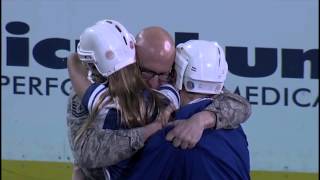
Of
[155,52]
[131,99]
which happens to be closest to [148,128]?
[131,99]

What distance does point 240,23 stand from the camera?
11.4 ft

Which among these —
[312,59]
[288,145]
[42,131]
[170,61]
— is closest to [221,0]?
[312,59]

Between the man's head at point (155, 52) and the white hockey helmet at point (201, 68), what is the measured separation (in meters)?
0.03

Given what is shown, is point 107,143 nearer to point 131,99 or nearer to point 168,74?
point 131,99

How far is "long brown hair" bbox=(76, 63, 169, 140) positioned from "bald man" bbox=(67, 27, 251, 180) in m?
0.03

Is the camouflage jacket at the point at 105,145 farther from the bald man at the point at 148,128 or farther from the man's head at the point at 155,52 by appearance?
the man's head at the point at 155,52

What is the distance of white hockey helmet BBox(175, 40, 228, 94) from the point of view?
1.86 meters

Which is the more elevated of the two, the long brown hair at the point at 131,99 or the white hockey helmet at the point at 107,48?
the white hockey helmet at the point at 107,48

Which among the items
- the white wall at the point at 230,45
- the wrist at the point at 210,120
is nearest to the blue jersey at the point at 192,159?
the wrist at the point at 210,120

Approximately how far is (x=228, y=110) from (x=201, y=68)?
5.2 inches

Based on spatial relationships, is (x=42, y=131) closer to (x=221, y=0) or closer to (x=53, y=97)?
(x=53, y=97)

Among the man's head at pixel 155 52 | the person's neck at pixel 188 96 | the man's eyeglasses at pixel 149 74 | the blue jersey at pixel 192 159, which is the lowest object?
the blue jersey at pixel 192 159

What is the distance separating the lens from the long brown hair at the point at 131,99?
1821mm

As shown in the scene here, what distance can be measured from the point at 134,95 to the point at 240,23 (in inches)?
68.2
